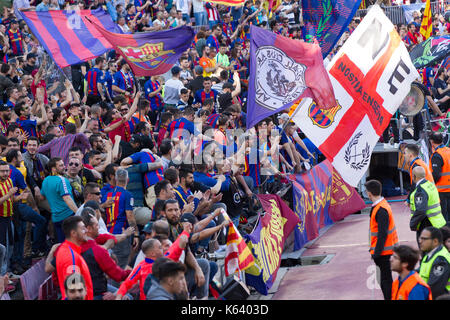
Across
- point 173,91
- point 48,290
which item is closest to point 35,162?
point 48,290

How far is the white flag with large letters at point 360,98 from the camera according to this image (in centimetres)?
1345

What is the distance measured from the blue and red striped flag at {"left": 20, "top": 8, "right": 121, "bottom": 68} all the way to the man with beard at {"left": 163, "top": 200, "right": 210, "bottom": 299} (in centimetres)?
604

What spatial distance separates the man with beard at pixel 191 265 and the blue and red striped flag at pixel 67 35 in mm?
6043

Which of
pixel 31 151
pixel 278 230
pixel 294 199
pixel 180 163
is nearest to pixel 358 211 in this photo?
pixel 294 199

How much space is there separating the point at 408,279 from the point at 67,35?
9.94 metres

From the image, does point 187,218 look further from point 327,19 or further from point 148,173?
point 327,19

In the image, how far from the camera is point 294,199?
599 inches

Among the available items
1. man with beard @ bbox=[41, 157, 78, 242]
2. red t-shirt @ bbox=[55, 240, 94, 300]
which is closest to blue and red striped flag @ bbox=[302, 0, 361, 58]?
man with beard @ bbox=[41, 157, 78, 242]

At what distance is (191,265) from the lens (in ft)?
31.4

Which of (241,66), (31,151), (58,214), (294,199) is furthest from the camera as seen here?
(241,66)

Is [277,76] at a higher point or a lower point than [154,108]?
higher

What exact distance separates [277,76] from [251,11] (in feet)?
50.5

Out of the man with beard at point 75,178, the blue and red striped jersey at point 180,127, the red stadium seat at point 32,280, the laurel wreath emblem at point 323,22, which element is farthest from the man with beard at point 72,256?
the laurel wreath emblem at point 323,22
